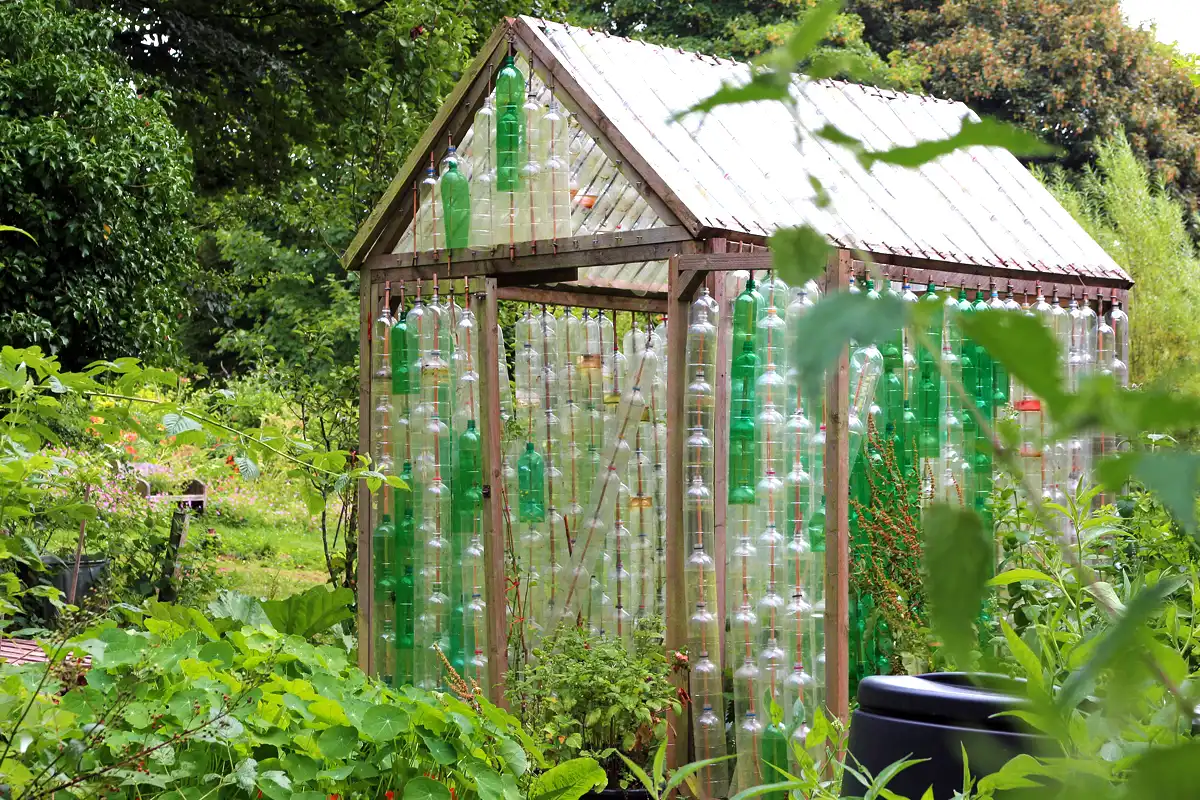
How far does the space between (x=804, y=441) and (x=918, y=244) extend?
1010 millimetres

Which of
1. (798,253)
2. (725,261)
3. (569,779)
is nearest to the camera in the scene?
(798,253)

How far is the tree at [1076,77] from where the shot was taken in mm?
13891

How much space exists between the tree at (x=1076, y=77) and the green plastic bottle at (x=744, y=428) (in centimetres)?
1129

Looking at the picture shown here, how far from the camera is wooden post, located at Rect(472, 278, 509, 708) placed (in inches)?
175

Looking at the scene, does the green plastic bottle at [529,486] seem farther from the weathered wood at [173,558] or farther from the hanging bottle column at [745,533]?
the weathered wood at [173,558]

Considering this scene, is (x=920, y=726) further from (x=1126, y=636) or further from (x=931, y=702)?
(x=1126, y=636)

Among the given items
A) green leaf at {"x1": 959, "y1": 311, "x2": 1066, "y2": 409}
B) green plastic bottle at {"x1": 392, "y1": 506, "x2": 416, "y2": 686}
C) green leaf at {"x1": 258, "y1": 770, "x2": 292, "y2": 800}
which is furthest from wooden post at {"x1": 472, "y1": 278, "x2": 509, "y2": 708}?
green leaf at {"x1": 959, "y1": 311, "x2": 1066, "y2": 409}

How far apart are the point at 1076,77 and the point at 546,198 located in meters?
11.6

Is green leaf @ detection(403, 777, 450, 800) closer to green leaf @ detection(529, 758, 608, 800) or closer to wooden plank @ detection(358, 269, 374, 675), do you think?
green leaf @ detection(529, 758, 608, 800)

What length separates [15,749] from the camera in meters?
1.38

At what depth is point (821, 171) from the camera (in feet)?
15.2

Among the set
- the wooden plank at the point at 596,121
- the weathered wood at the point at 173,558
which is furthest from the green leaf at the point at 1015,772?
the weathered wood at the point at 173,558

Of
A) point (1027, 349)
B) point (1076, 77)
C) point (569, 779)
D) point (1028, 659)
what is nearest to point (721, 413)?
point (569, 779)

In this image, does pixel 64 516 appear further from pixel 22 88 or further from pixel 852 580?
pixel 22 88
